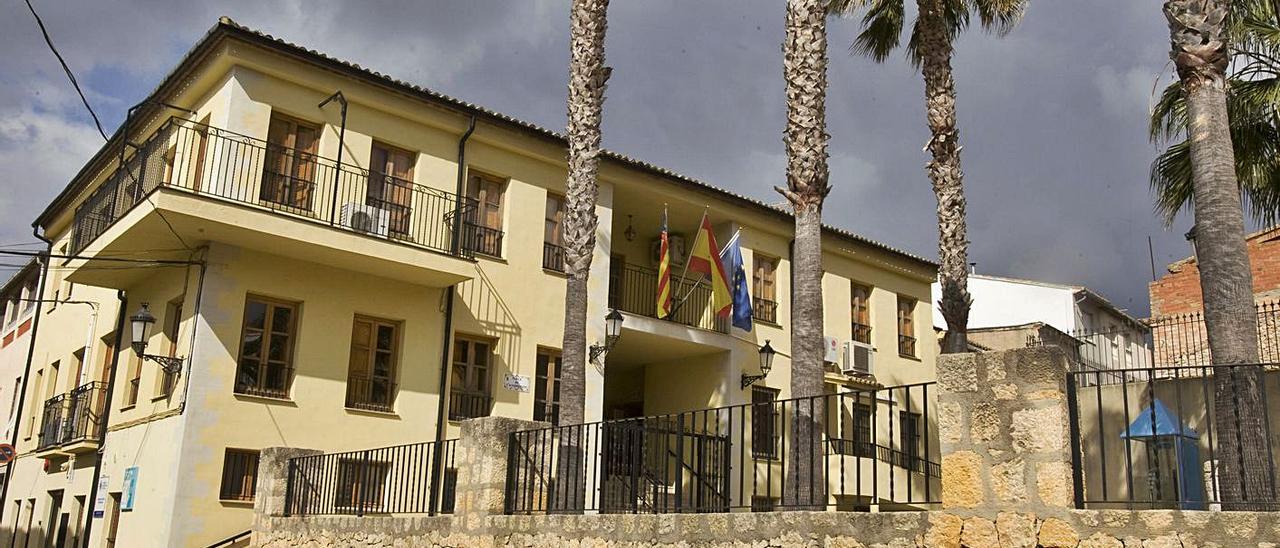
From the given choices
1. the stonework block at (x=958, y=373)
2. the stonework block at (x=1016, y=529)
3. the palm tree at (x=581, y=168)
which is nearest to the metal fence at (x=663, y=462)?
the stonework block at (x=958, y=373)

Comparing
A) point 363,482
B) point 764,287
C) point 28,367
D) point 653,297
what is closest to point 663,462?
point 363,482

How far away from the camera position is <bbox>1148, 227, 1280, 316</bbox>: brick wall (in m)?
26.7

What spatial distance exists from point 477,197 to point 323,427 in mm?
4891

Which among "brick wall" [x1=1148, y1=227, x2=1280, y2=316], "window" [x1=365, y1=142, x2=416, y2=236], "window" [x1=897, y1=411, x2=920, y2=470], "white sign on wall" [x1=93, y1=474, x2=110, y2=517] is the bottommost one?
"white sign on wall" [x1=93, y1=474, x2=110, y2=517]

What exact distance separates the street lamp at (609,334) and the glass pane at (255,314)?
5684mm

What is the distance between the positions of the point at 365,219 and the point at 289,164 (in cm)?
148

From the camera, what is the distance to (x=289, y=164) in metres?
16.5

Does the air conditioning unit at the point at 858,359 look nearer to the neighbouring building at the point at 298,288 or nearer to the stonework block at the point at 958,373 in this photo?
the neighbouring building at the point at 298,288

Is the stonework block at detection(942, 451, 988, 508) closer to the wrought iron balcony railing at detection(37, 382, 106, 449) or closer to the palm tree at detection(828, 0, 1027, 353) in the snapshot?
the palm tree at detection(828, 0, 1027, 353)

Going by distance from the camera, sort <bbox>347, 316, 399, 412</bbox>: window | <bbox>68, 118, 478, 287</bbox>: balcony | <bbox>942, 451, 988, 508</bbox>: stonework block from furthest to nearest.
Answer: <bbox>347, 316, 399, 412</bbox>: window → <bbox>68, 118, 478, 287</bbox>: balcony → <bbox>942, 451, 988, 508</bbox>: stonework block

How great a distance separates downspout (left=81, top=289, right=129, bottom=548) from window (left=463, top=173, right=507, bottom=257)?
6.43 meters

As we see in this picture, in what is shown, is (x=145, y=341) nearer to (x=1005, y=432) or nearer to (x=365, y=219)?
(x=365, y=219)

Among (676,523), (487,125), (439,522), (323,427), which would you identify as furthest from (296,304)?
(676,523)

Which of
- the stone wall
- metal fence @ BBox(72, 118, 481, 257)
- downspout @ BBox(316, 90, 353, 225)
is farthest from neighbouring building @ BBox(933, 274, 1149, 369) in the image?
the stone wall
